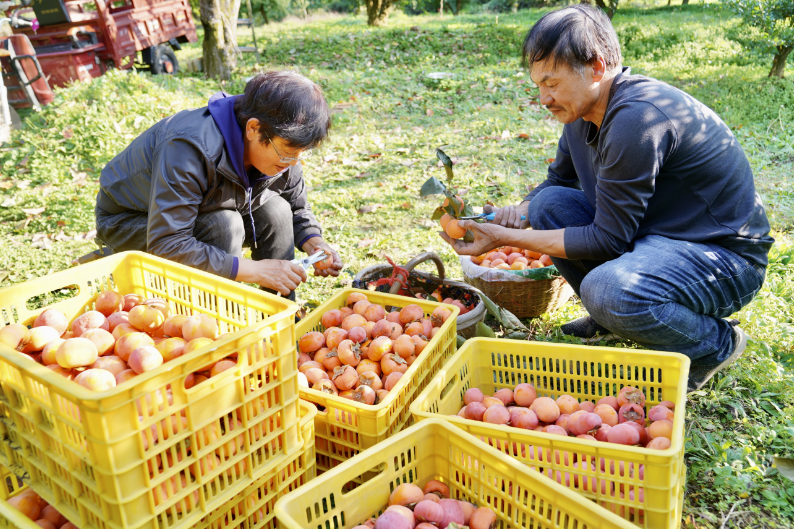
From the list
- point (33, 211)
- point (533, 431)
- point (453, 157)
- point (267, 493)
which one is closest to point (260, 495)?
point (267, 493)

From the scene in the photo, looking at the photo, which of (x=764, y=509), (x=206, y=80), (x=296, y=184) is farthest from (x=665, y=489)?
(x=206, y=80)

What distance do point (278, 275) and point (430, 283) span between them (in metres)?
0.88

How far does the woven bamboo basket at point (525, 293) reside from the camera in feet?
10.0

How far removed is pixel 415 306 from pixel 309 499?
1.15m

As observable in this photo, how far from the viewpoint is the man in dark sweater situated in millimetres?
2242

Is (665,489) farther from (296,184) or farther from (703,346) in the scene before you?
(296,184)

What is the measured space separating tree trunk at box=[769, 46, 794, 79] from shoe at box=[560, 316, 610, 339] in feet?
→ 23.5

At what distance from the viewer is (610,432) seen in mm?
1827

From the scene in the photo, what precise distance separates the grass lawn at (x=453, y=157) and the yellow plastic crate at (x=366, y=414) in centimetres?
100

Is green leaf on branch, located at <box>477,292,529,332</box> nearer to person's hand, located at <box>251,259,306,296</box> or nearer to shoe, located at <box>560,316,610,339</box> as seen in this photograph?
shoe, located at <box>560,316,610,339</box>

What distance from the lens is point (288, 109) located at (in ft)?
7.57

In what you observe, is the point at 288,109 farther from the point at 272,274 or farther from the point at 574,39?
the point at 574,39

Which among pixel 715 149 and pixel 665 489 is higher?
pixel 715 149

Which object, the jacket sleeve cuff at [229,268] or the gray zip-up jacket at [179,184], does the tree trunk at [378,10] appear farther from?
the jacket sleeve cuff at [229,268]
